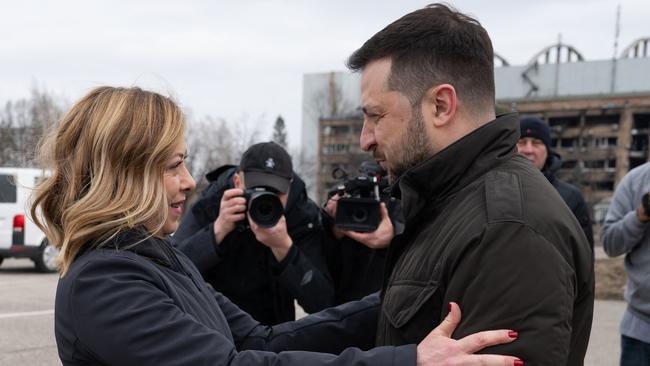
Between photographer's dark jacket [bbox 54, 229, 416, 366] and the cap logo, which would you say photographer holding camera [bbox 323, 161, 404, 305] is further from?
photographer's dark jacket [bbox 54, 229, 416, 366]

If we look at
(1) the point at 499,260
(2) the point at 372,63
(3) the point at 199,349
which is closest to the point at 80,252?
(3) the point at 199,349

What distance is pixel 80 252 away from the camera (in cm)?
185

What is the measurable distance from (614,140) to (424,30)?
70.9 meters

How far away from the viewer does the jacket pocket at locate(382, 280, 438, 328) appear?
1.65 meters

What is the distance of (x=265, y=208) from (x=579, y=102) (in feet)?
213

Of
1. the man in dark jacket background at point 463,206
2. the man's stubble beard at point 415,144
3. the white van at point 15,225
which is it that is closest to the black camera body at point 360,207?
the man in dark jacket background at point 463,206

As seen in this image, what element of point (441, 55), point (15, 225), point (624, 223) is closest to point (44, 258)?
point (15, 225)

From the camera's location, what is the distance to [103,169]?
6.16 feet

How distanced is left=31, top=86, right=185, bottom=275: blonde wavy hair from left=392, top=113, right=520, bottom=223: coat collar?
752mm

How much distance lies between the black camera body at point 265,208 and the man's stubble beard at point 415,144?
5.21ft

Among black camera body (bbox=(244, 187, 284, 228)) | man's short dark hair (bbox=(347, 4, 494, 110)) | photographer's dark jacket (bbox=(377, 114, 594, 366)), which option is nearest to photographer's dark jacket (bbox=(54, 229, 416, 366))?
photographer's dark jacket (bbox=(377, 114, 594, 366))

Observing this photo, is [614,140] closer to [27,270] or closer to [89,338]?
[27,270]

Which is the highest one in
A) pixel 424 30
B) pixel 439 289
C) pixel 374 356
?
pixel 424 30

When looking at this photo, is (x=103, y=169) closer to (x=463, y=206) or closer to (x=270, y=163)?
(x=463, y=206)
